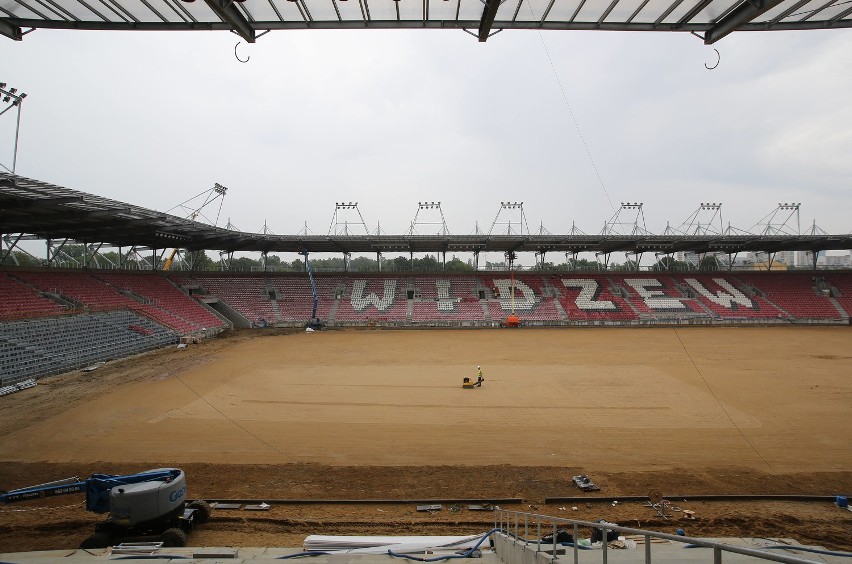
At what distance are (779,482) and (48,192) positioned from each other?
97.0 ft

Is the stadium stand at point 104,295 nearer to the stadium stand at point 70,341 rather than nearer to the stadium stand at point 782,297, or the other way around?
the stadium stand at point 70,341

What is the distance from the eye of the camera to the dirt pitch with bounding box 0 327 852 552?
28.9 feet

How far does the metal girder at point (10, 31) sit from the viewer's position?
18.9 ft

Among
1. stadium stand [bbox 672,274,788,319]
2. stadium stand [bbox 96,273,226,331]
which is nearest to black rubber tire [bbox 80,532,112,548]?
stadium stand [bbox 96,273,226,331]

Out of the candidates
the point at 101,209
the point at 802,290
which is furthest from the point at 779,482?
the point at 802,290

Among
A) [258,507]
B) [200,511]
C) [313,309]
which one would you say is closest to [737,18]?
[258,507]

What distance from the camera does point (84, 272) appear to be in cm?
3409

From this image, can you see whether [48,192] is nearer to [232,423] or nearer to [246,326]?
[232,423]

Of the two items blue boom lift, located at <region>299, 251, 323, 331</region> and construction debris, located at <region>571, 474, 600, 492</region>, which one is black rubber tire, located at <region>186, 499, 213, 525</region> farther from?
blue boom lift, located at <region>299, 251, 323, 331</region>

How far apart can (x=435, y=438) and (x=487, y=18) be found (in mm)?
11612

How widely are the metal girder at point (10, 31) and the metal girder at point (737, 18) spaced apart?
409 inches

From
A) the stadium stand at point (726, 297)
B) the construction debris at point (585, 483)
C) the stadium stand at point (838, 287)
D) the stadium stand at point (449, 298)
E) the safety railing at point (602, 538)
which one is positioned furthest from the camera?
the stadium stand at point (838, 287)

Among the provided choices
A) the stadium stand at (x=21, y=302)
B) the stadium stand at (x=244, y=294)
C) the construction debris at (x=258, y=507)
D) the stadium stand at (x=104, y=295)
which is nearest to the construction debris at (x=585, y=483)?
the construction debris at (x=258, y=507)

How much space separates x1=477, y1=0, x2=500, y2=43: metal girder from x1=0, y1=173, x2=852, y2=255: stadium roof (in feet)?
72.5
